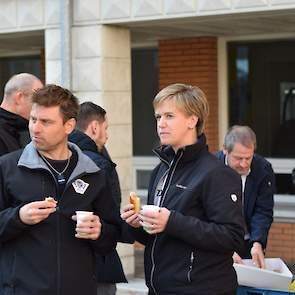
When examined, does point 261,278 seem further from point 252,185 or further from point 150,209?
point 150,209

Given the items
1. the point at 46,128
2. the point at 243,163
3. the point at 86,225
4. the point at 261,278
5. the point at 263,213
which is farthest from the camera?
the point at 263,213

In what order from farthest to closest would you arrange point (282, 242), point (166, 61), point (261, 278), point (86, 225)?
point (166, 61) < point (282, 242) < point (261, 278) < point (86, 225)

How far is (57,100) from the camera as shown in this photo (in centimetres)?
418

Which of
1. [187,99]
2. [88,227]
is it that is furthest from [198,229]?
[187,99]

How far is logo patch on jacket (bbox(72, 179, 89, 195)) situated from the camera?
164 inches

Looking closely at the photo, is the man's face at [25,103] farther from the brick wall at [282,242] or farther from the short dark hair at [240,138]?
the brick wall at [282,242]

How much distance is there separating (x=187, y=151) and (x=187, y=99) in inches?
9.9

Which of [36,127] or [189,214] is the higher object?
[36,127]

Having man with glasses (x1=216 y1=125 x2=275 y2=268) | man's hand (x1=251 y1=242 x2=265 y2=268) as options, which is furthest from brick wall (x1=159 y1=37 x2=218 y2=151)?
man's hand (x1=251 y1=242 x2=265 y2=268)

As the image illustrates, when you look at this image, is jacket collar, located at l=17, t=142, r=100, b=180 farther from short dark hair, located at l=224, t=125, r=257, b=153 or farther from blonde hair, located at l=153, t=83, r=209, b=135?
short dark hair, located at l=224, t=125, r=257, b=153

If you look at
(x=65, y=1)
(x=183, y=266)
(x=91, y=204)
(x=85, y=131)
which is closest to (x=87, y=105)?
(x=85, y=131)

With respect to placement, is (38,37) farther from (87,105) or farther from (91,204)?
(91,204)

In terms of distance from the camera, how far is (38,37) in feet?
34.2

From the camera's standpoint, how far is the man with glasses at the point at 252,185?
18.1 feet
